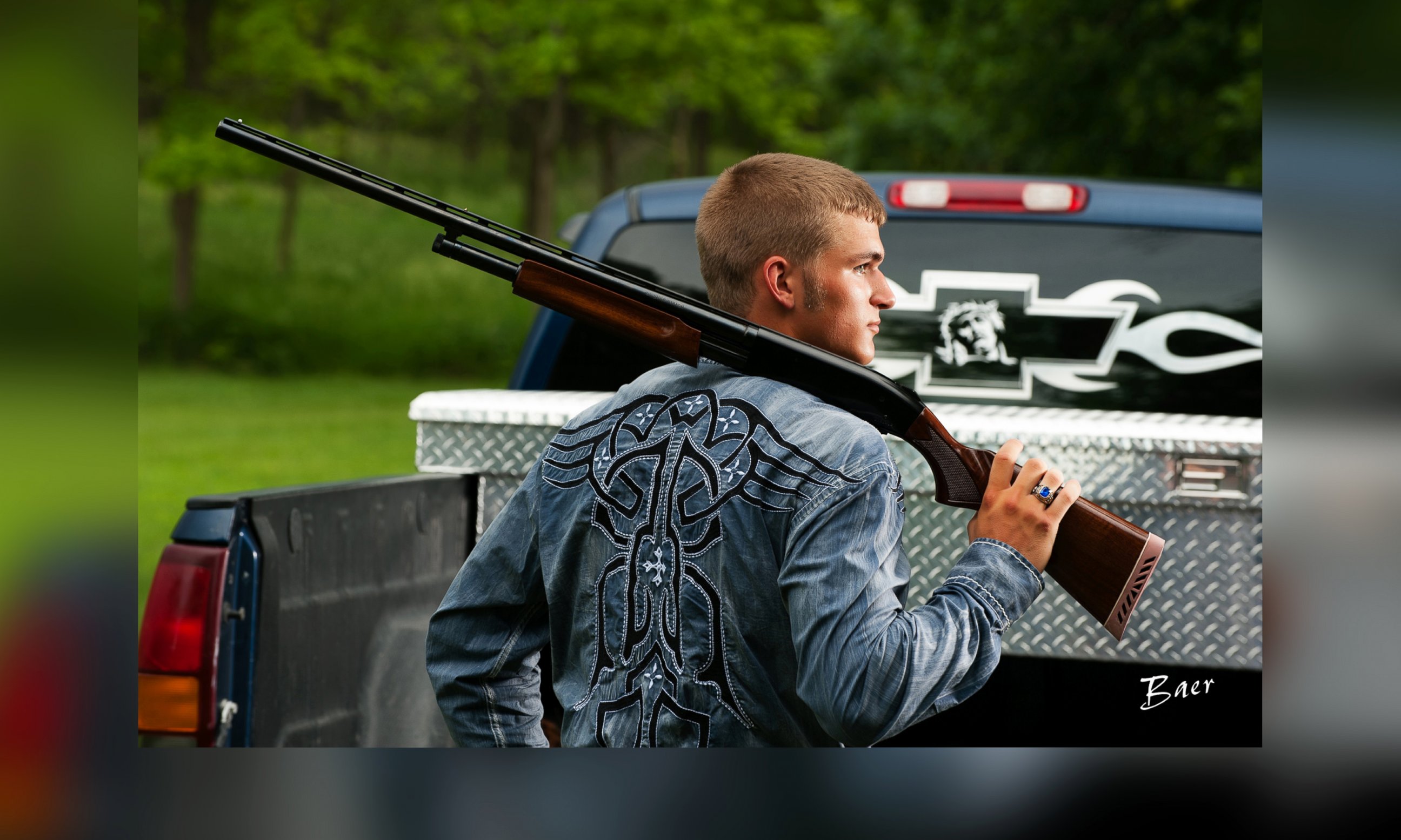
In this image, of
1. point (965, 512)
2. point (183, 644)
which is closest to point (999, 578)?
point (965, 512)

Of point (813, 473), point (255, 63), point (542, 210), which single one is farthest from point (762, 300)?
point (542, 210)

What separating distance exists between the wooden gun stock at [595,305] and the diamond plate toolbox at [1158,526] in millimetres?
834

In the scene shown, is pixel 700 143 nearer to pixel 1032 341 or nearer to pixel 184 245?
pixel 184 245

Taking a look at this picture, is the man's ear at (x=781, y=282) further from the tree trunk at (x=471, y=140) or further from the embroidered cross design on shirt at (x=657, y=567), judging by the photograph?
the tree trunk at (x=471, y=140)

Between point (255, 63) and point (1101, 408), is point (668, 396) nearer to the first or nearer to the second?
point (1101, 408)

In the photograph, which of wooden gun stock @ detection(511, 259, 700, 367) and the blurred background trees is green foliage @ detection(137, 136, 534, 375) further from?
wooden gun stock @ detection(511, 259, 700, 367)

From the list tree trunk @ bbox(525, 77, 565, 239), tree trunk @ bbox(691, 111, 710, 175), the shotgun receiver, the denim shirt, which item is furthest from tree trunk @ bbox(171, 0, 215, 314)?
the denim shirt

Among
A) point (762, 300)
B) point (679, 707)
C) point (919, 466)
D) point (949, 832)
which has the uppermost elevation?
point (762, 300)

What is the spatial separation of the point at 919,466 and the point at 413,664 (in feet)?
3.93

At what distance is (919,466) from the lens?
2740 mm

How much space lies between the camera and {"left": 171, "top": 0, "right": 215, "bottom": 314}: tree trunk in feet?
72.9

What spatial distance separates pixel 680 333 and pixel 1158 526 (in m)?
1.30

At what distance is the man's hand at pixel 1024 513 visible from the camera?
185cm

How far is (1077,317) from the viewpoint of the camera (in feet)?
11.0
